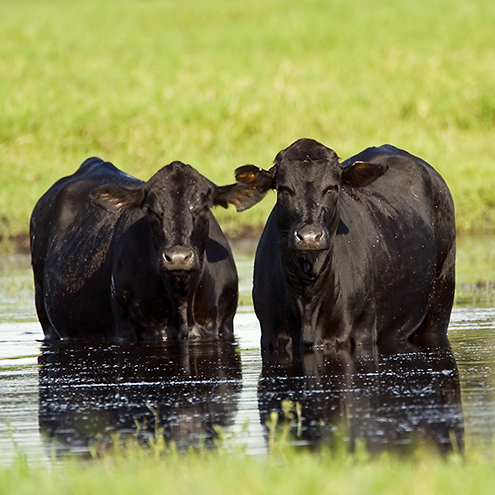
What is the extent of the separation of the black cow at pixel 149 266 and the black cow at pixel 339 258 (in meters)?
0.77

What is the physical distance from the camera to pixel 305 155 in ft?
23.1

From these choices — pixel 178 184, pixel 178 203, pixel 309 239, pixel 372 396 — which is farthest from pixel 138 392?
pixel 178 184

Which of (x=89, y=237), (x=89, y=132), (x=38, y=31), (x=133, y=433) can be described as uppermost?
(x=38, y=31)

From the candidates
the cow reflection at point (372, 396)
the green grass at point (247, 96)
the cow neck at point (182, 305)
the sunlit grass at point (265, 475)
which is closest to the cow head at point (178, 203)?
the cow neck at point (182, 305)

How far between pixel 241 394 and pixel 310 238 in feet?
3.96

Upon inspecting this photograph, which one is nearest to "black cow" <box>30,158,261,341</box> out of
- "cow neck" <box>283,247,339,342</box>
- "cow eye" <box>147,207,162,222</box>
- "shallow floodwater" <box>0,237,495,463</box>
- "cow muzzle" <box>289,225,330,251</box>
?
"cow eye" <box>147,207,162,222</box>

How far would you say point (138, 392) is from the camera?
19.5ft

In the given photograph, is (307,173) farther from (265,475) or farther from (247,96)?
(247,96)

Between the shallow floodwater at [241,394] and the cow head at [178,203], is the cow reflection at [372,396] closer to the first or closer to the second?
the shallow floodwater at [241,394]

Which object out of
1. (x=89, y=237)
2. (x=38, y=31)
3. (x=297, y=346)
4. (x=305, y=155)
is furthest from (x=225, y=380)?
(x=38, y=31)

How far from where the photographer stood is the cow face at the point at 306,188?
6652mm

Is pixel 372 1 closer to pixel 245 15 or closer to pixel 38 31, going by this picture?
pixel 245 15

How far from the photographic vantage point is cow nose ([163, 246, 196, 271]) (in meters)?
7.70

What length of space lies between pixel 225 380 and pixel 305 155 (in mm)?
1598
